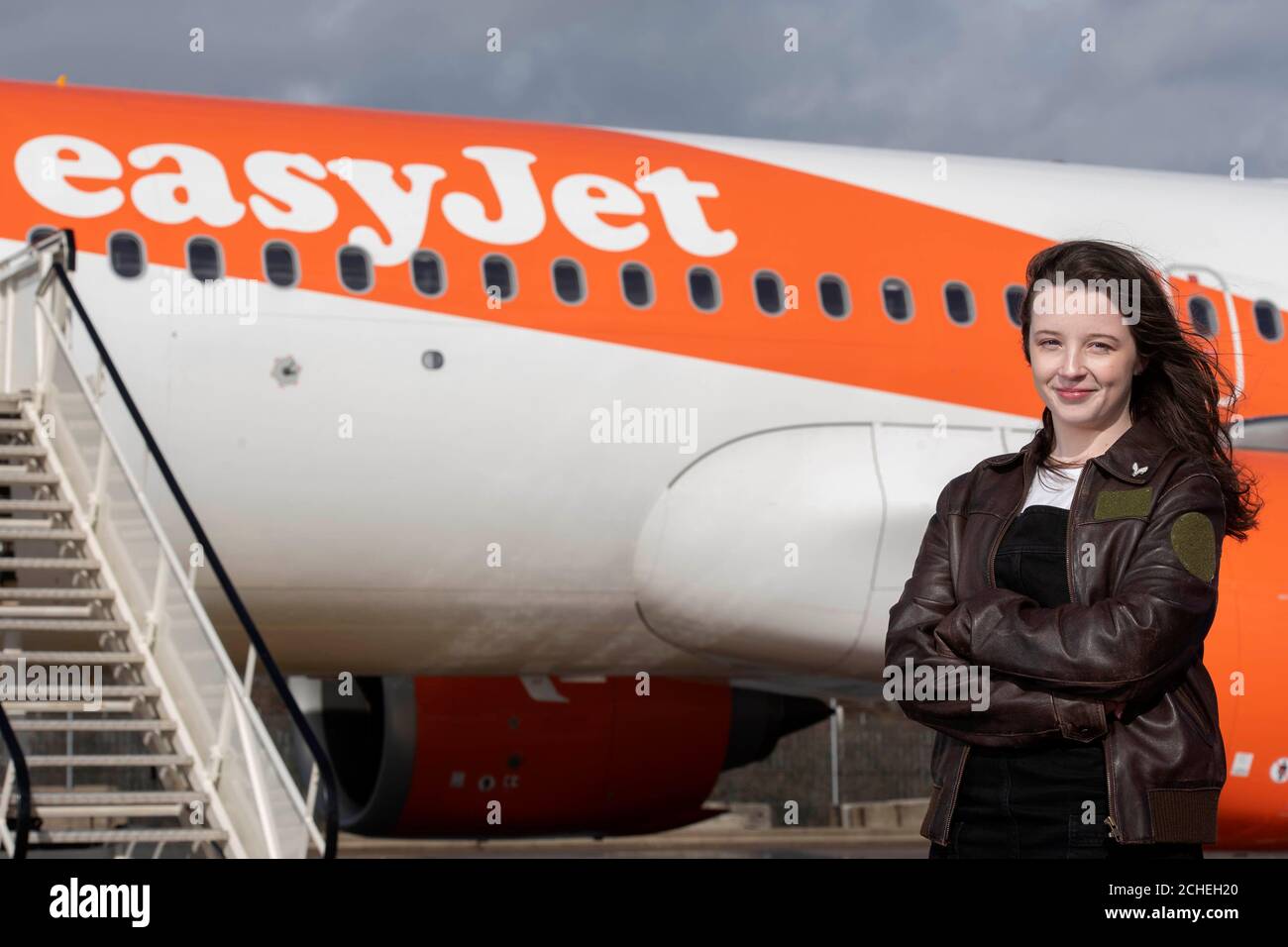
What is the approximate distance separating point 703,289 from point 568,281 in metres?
0.85

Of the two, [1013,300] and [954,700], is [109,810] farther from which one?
[1013,300]

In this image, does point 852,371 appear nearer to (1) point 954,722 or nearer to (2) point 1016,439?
(2) point 1016,439

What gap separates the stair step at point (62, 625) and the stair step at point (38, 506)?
0.53 meters

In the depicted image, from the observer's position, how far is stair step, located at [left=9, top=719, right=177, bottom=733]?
A: 7.18 m

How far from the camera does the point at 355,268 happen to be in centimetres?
947

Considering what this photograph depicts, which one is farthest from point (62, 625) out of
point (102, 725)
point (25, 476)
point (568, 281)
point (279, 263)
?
point (568, 281)

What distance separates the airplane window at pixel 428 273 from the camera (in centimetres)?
957

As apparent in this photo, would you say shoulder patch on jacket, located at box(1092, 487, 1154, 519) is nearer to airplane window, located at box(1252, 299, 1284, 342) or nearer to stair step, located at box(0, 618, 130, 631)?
stair step, located at box(0, 618, 130, 631)

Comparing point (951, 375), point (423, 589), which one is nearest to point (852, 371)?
point (951, 375)

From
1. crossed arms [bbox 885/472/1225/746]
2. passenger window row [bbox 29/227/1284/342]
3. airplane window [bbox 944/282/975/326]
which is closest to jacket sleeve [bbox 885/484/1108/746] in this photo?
crossed arms [bbox 885/472/1225/746]

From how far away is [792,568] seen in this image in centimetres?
992

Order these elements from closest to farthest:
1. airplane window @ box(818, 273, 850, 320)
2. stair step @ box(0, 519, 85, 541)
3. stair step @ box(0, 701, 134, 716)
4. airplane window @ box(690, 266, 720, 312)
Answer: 1. stair step @ box(0, 701, 134, 716)
2. stair step @ box(0, 519, 85, 541)
3. airplane window @ box(690, 266, 720, 312)
4. airplane window @ box(818, 273, 850, 320)

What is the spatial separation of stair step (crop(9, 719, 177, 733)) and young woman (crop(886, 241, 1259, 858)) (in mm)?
5266

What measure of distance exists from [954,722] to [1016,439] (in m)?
8.24
